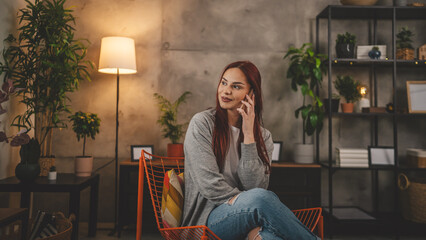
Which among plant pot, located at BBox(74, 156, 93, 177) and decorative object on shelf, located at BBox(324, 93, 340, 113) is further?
decorative object on shelf, located at BBox(324, 93, 340, 113)

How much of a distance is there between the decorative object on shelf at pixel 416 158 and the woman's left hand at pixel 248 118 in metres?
2.19

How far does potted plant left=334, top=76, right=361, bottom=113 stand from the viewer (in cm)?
302

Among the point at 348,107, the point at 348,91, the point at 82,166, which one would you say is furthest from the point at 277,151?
the point at 82,166

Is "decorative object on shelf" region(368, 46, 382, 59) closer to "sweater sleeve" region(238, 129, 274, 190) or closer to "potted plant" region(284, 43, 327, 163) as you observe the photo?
"potted plant" region(284, 43, 327, 163)

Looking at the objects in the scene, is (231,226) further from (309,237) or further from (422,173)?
(422,173)

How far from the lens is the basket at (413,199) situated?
279cm

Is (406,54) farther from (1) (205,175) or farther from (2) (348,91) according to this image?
(1) (205,175)

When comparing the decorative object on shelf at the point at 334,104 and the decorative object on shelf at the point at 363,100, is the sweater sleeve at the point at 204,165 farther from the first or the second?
the decorative object on shelf at the point at 363,100

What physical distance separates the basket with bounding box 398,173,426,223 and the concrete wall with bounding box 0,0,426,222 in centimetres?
31

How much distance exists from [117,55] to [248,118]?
1.74m

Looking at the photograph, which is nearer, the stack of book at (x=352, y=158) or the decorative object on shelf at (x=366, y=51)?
the stack of book at (x=352, y=158)

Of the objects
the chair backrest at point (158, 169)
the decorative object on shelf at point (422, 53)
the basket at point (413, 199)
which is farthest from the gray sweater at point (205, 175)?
the decorative object on shelf at point (422, 53)

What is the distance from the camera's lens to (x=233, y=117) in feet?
5.99

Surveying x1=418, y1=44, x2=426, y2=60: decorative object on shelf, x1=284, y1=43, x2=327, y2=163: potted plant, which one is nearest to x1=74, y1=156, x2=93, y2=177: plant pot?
x1=284, y1=43, x2=327, y2=163: potted plant
